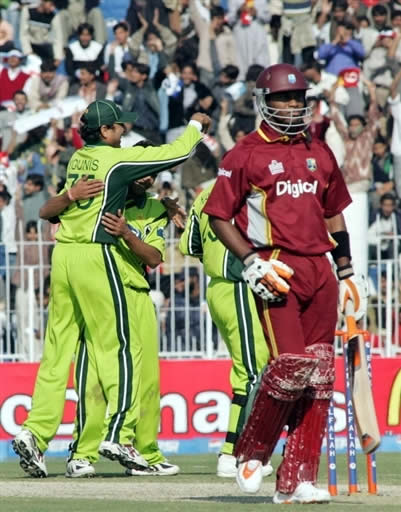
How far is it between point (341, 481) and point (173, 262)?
202 inches

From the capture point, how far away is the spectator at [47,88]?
19.2 metres

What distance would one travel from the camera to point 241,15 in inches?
774

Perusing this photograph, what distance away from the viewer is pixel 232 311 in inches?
390

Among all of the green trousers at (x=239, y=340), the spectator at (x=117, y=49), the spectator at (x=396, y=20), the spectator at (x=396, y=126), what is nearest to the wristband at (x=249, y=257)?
the green trousers at (x=239, y=340)

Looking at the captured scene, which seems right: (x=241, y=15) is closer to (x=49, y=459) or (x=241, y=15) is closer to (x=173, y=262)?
(x=173, y=262)

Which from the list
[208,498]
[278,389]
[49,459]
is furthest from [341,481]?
[49,459]

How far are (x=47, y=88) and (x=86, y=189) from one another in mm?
10464

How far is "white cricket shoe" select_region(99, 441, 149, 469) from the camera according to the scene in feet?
29.8

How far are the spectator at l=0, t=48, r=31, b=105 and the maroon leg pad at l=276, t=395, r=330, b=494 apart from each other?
12857 millimetres

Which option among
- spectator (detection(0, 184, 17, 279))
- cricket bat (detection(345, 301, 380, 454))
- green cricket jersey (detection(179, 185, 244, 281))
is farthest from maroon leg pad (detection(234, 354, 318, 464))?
spectator (detection(0, 184, 17, 279))

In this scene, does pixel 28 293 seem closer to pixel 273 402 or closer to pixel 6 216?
pixel 6 216

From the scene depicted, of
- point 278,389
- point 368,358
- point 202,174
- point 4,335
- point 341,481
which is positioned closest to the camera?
point 278,389

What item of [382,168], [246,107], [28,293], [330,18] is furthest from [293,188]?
[330,18]

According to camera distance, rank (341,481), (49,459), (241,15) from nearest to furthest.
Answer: (341,481) → (49,459) → (241,15)
